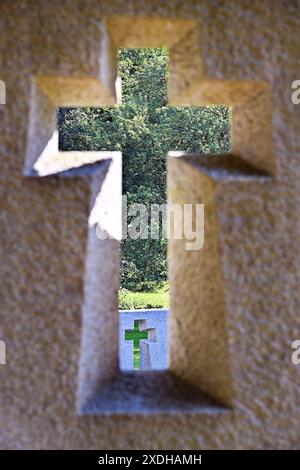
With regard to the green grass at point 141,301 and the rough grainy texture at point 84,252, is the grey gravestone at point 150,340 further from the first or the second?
the rough grainy texture at point 84,252

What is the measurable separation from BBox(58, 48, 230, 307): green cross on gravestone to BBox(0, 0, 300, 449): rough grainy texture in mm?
4307

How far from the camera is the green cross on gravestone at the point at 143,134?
514 centimetres

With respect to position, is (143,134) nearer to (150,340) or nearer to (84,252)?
(150,340)

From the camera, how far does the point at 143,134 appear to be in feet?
17.5

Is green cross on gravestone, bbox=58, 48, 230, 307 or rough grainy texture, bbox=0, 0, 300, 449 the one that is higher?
green cross on gravestone, bbox=58, 48, 230, 307

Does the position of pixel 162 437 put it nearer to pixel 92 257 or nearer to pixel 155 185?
pixel 92 257

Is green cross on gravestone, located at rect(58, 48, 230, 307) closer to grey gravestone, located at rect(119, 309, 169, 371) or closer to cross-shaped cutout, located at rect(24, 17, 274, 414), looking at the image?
grey gravestone, located at rect(119, 309, 169, 371)

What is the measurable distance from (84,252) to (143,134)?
4.75 metres

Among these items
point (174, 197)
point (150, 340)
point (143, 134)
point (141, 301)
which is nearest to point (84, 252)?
point (174, 197)

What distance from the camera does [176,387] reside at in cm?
79

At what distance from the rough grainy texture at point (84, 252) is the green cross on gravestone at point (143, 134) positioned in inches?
170

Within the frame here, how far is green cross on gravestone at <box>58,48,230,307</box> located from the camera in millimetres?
5137

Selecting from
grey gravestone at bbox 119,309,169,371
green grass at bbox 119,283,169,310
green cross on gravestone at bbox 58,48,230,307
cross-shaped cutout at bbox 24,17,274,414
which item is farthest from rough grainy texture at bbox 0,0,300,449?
green cross on gravestone at bbox 58,48,230,307
